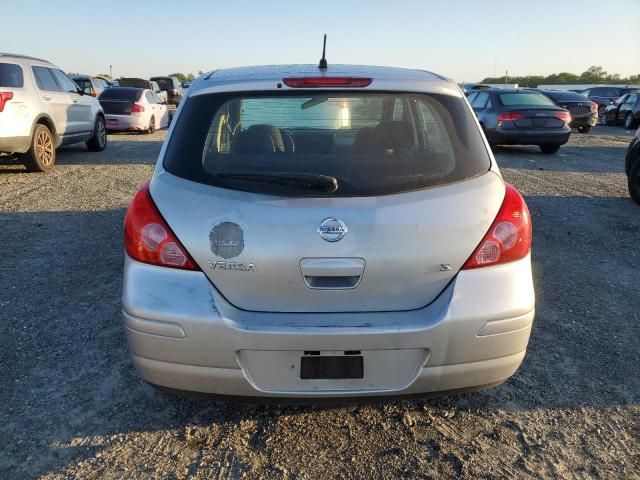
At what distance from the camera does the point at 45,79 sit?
960cm

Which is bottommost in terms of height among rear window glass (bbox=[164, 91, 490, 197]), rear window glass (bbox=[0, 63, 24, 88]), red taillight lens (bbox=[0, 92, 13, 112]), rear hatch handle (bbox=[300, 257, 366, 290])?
red taillight lens (bbox=[0, 92, 13, 112])

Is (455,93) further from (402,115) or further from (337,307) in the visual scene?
Result: (337,307)

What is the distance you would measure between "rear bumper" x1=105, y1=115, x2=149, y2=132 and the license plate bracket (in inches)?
588

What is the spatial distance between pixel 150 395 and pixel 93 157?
9.71 m

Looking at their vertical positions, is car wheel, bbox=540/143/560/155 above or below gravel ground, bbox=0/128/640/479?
below

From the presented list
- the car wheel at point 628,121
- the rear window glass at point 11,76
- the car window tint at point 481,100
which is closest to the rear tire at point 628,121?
the car wheel at point 628,121

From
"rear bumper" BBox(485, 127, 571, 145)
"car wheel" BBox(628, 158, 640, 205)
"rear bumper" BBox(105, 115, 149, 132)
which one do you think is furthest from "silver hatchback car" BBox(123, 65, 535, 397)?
"rear bumper" BBox(105, 115, 149, 132)

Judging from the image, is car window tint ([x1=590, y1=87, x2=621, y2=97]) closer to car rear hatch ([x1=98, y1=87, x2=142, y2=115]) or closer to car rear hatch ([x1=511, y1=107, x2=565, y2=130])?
car rear hatch ([x1=511, y1=107, x2=565, y2=130])

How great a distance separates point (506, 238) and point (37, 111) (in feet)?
28.4

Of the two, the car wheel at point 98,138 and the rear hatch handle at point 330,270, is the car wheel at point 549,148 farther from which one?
the rear hatch handle at point 330,270

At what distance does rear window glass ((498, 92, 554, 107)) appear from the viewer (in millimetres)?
12570

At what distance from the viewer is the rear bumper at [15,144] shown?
809cm

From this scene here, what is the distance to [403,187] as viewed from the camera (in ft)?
7.50

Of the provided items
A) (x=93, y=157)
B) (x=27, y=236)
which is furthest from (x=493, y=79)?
(x=27, y=236)
